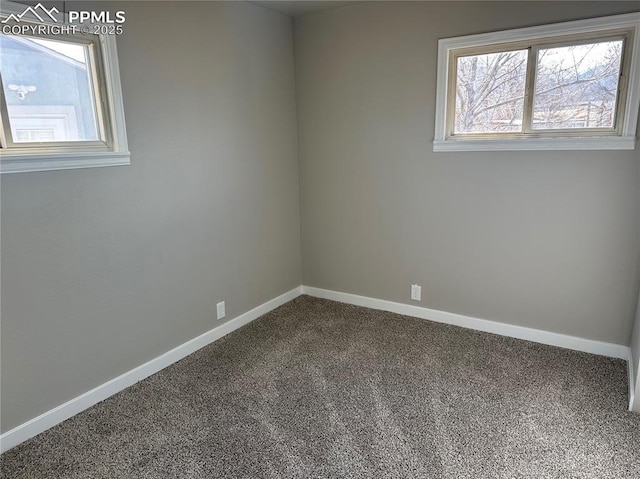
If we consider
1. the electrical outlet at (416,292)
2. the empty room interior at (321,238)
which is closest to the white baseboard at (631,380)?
the empty room interior at (321,238)

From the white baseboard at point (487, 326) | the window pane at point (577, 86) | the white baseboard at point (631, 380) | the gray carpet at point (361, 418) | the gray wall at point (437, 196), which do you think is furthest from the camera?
the white baseboard at point (487, 326)

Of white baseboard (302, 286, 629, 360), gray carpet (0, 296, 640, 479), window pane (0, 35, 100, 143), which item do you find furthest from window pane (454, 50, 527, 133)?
window pane (0, 35, 100, 143)

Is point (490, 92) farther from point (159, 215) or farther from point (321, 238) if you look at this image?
point (159, 215)

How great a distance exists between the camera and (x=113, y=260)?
245 cm

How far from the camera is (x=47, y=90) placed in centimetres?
212

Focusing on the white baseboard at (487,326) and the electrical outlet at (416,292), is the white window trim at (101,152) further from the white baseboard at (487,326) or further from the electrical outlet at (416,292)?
the electrical outlet at (416,292)

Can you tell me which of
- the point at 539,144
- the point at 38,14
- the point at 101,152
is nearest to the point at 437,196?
the point at 539,144

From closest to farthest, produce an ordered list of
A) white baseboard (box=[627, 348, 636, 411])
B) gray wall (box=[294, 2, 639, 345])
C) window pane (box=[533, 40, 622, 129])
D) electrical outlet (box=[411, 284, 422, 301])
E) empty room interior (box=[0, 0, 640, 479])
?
empty room interior (box=[0, 0, 640, 479]) → white baseboard (box=[627, 348, 636, 411]) → window pane (box=[533, 40, 622, 129]) → gray wall (box=[294, 2, 639, 345]) → electrical outlet (box=[411, 284, 422, 301])

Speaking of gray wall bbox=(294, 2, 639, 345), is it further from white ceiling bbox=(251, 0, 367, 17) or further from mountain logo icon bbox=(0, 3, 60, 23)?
A: mountain logo icon bbox=(0, 3, 60, 23)

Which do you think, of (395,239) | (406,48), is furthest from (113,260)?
(406,48)

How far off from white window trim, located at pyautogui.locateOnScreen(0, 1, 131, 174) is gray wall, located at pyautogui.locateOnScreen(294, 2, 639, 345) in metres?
1.69

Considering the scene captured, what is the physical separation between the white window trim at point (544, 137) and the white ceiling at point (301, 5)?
2.86 feet

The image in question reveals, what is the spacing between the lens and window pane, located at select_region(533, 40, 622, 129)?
2.57 metres

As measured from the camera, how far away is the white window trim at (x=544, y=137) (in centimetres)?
244
